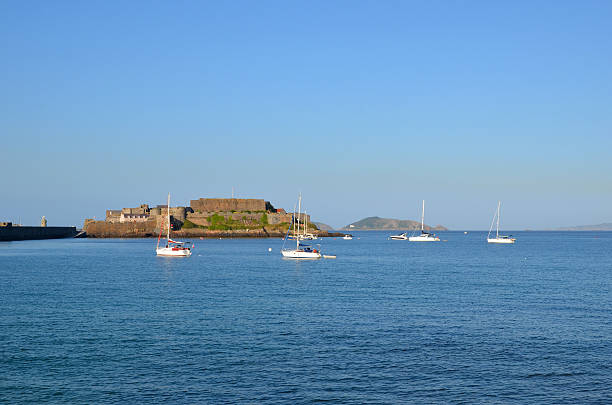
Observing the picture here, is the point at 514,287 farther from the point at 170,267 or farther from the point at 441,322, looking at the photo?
the point at 170,267

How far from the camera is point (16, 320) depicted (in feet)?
81.6

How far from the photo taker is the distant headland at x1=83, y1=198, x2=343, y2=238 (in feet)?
553

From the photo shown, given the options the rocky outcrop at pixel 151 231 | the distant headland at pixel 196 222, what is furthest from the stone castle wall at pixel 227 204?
the rocky outcrop at pixel 151 231

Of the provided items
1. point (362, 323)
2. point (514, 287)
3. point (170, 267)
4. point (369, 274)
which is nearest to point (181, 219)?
point (170, 267)

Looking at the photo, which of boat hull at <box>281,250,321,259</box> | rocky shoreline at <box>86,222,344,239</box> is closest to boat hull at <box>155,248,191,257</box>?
boat hull at <box>281,250,321,259</box>

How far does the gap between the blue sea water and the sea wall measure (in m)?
98.1

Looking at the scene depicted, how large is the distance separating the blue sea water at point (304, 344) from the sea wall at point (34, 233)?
98090 mm

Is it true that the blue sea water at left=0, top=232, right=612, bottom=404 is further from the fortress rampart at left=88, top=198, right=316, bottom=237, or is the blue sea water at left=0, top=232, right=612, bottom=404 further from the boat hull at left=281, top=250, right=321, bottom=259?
the fortress rampart at left=88, top=198, right=316, bottom=237

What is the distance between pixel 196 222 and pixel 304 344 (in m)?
157

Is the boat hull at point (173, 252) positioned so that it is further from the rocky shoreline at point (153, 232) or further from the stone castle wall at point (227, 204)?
the stone castle wall at point (227, 204)

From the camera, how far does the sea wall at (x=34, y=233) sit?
414 ft

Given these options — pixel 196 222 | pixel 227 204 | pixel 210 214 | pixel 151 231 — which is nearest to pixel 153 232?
pixel 151 231

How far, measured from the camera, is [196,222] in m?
175

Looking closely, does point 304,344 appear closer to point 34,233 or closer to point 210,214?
point 34,233
